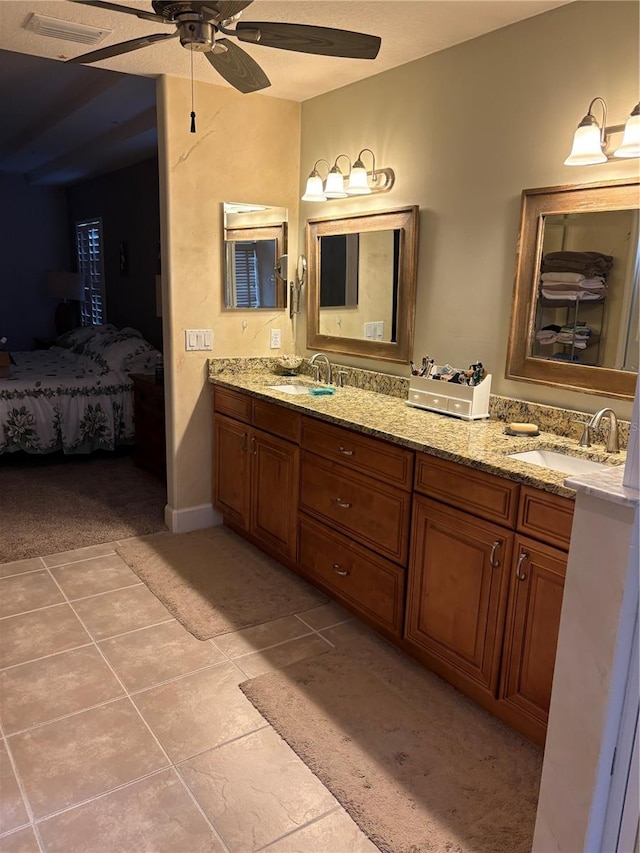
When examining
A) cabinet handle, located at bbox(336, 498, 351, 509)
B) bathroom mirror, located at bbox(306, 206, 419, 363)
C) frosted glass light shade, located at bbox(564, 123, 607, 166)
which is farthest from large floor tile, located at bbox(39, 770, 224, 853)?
frosted glass light shade, located at bbox(564, 123, 607, 166)

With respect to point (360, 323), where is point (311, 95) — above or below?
above

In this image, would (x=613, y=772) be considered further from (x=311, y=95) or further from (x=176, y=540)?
(x=311, y=95)

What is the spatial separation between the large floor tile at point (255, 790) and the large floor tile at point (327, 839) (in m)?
0.03

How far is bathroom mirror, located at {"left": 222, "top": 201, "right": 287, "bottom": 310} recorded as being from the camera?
364cm

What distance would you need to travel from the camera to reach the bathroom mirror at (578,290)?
2.21 metres

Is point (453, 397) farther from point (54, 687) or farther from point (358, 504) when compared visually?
point (54, 687)

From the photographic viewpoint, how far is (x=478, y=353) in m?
2.82

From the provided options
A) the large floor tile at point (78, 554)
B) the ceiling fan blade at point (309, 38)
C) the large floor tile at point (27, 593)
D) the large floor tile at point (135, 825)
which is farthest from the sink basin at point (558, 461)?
the large floor tile at point (78, 554)

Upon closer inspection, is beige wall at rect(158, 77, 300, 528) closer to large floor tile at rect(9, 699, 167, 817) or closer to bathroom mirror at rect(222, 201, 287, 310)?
bathroom mirror at rect(222, 201, 287, 310)

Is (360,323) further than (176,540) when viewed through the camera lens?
No

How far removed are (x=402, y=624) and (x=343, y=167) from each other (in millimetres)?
2349

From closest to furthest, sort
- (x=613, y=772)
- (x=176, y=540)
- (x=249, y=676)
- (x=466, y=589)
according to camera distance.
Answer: (x=613, y=772), (x=466, y=589), (x=249, y=676), (x=176, y=540)

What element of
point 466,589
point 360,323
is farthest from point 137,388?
point 466,589

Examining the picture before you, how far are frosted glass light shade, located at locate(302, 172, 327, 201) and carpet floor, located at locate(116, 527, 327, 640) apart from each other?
6.30 feet
